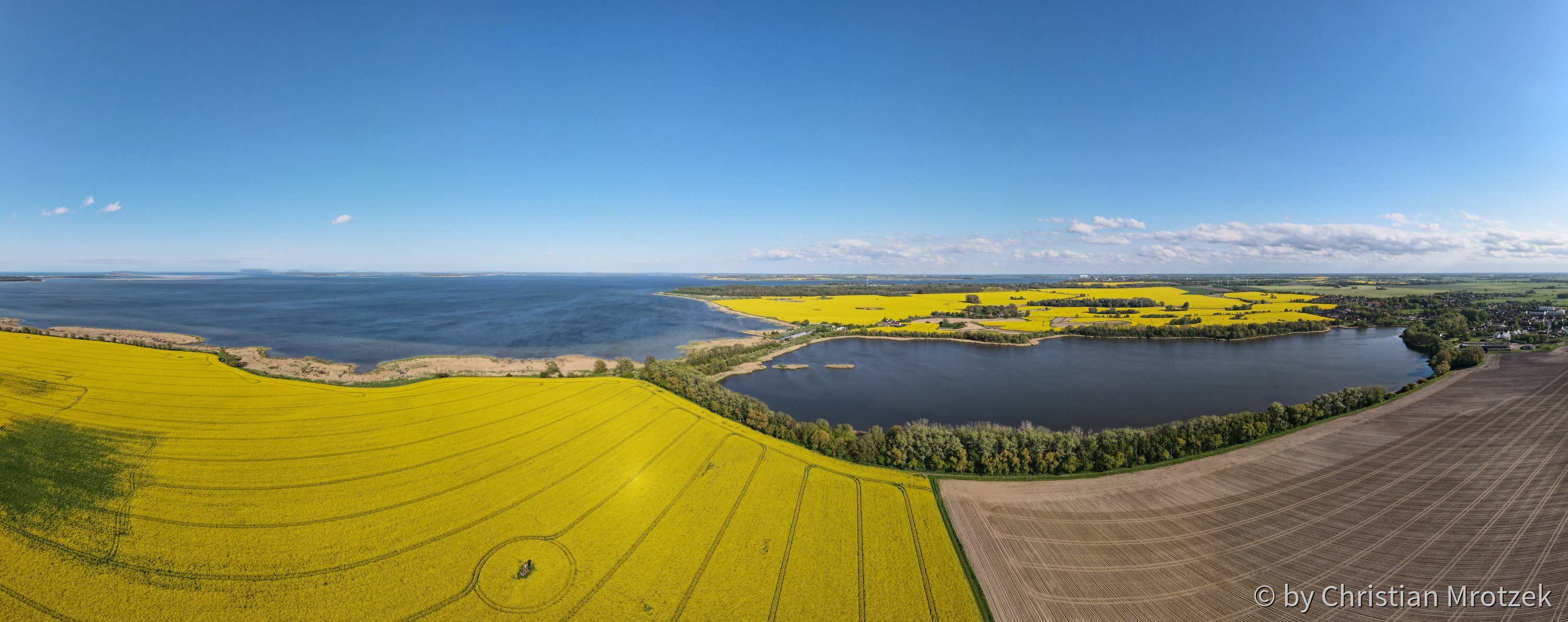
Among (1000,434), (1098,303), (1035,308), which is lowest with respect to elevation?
(1000,434)

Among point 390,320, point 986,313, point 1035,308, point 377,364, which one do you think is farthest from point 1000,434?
point 390,320

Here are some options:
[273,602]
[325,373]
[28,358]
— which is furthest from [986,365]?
[28,358]

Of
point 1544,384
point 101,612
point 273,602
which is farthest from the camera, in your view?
point 1544,384

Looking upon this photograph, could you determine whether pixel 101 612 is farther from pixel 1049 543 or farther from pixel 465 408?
pixel 1049 543

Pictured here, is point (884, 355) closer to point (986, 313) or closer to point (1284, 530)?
point (1284, 530)

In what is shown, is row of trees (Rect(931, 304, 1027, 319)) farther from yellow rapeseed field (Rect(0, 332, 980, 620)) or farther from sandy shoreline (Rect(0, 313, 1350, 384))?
yellow rapeseed field (Rect(0, 332, 980, 620))

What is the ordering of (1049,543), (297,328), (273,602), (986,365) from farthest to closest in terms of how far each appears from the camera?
1. (297,328)
2. (986,365)
3. (1049,543)
4. (273,602)

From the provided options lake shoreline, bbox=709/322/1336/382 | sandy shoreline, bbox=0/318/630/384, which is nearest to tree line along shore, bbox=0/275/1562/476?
sandy shoreline, bbox=0/318/630/384
